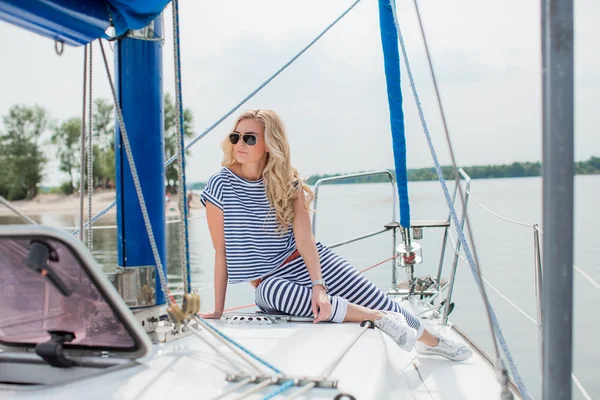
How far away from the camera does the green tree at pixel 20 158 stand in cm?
2944

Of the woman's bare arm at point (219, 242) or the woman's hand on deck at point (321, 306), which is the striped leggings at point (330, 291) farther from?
the woman's bare arm at point (219, 242)

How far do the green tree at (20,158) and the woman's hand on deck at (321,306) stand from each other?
101ft

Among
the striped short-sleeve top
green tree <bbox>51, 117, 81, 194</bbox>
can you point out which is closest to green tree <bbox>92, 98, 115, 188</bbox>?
green tree <bbox>51, 117, 81, 194</bbox>

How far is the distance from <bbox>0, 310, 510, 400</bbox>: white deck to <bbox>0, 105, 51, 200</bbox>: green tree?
3087 cm

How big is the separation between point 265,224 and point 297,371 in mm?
808

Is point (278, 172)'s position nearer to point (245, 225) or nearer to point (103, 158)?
point (245, 225)

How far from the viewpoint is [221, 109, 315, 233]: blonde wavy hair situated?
1.90 metres

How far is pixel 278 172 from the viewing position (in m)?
1.91

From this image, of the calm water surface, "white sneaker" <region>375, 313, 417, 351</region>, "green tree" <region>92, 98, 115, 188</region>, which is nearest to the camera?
"white sneaker" <region>375, 313, 417, 351</region>

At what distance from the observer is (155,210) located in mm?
1408

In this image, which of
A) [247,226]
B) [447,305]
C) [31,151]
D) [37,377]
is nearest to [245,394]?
[37,377]

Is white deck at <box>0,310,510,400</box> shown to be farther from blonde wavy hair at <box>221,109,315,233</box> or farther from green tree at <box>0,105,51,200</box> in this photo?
green tree at <box>0,105,51,200</box>

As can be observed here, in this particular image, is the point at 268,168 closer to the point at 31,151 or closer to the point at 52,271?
the point at 52,271

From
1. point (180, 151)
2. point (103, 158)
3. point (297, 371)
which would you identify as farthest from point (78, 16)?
point (103, 158)
